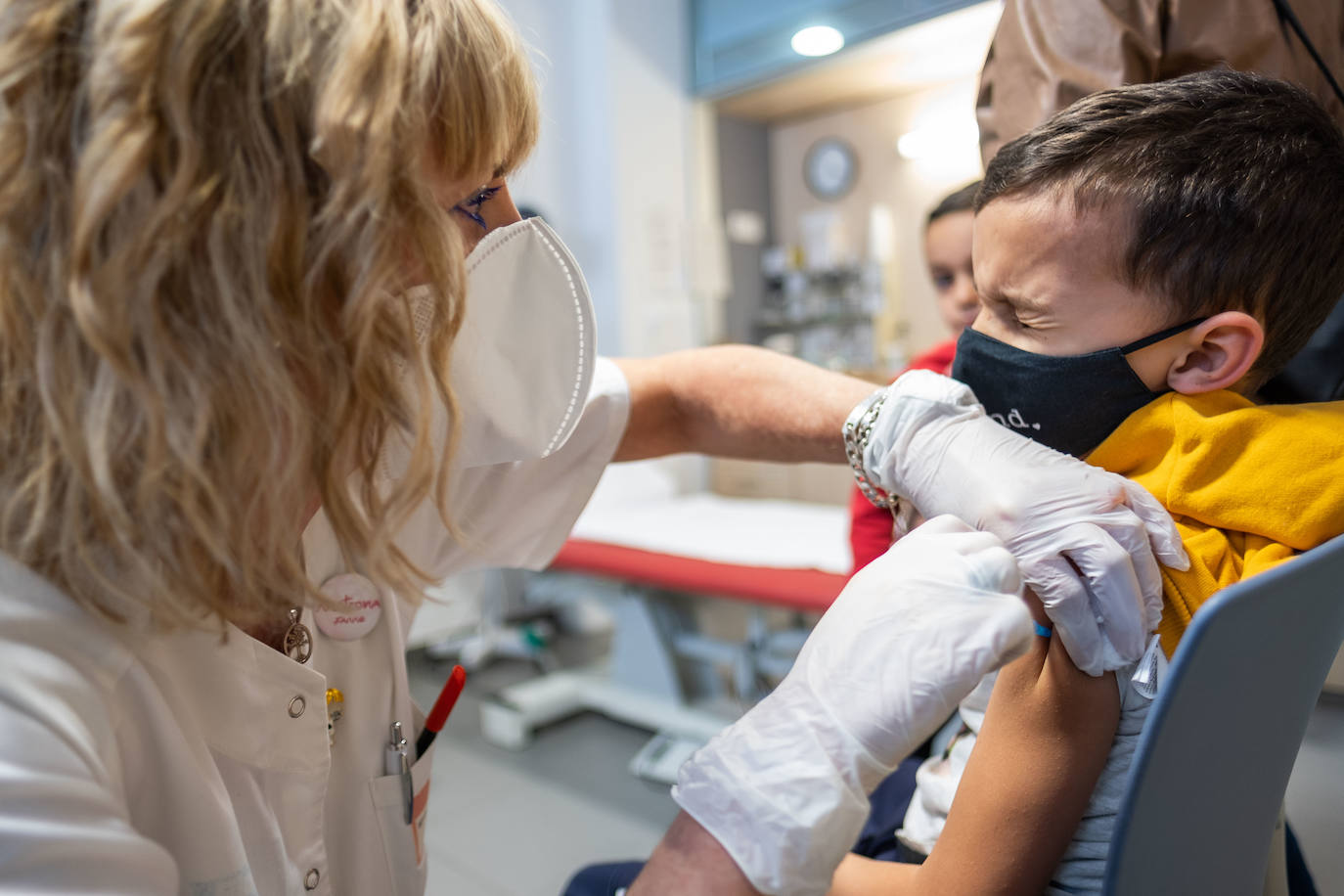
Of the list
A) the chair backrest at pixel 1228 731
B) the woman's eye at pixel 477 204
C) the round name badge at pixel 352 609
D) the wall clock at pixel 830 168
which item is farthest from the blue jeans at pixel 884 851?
the wall clock at pixel 830 168

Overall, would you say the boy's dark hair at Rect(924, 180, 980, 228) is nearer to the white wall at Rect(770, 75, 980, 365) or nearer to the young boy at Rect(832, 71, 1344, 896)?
Answer: the young boy at Rect(832, 71, 1344, 896)

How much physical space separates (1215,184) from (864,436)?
16.9 inches

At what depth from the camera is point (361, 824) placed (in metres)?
1.05

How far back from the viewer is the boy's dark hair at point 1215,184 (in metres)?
0.86

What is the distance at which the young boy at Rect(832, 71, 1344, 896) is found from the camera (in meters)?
0.83

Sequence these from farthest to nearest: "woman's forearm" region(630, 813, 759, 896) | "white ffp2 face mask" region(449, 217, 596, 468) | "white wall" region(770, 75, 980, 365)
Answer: "white wall" region(770, 75, 980, 365)
"white ffp2 face mask" region(449, 217, 596, 468)
"woman's forearm" region(630, 813, 759, 896)

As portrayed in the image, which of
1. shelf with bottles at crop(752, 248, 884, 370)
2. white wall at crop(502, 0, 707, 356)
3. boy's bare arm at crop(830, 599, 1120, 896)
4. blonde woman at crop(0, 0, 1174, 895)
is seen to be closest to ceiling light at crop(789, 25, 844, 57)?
white wall at crop(502, 0, 707, 356)

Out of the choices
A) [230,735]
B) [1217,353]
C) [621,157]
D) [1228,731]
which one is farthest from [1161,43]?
[621,157]

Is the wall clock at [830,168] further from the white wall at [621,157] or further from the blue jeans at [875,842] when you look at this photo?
the blue jeans at [875,842]

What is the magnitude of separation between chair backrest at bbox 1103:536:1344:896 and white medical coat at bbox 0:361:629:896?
2.47 feet

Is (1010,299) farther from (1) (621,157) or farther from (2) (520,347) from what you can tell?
(1) (621,157)

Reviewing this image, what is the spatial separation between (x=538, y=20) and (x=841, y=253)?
76.2 inches

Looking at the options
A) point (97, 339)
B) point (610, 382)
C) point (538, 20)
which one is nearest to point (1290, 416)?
point (610, 382)

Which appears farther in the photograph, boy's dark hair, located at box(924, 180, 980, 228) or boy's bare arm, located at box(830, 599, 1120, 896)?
boy's dark hair, located at box(924, 180, 980, 228)
